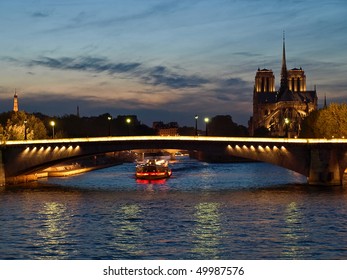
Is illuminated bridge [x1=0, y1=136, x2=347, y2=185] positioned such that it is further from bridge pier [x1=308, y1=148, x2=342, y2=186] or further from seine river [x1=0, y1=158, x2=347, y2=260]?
seine river [x1=0, y1=158, x2=347, y2=260]

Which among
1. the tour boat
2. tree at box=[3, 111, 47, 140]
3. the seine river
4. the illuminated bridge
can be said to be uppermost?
tree at box=[3, 111, 47, 140]

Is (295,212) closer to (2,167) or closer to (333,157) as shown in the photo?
(333,157)

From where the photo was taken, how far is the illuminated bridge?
73312 mm

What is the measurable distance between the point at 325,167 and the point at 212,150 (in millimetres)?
11448

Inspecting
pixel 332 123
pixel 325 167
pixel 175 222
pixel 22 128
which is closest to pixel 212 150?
pixel 325 167

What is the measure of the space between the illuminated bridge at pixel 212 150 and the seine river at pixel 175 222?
2.56 metres

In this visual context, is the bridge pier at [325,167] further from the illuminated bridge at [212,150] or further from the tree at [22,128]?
the tree at [22,128]

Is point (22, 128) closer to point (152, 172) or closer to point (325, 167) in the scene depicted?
point (152, 172)

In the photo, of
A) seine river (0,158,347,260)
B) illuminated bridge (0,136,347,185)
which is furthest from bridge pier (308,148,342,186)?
seine river (0,158,347,260)

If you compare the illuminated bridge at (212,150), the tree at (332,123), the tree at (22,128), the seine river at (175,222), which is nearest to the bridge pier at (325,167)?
the illuminated bridge at (212,150)

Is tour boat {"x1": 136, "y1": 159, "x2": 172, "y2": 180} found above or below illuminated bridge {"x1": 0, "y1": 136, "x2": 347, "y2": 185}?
below

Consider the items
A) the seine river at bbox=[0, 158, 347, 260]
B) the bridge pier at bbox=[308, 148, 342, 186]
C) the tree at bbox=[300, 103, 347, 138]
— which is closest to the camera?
the seine river at bbox=[0, 158, 347, 260]

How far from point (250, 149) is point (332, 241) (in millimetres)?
37151

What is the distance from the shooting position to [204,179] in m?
89.6
